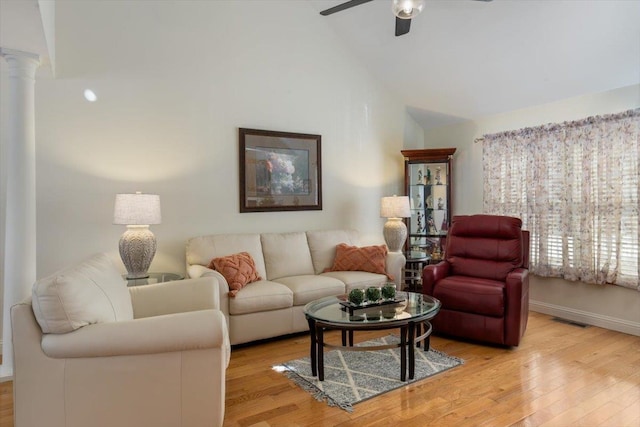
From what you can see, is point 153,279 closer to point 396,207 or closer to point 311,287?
point 311,287

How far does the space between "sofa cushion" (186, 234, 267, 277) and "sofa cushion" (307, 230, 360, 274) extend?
1.96ft

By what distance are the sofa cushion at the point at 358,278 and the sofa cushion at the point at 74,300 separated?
216 cm

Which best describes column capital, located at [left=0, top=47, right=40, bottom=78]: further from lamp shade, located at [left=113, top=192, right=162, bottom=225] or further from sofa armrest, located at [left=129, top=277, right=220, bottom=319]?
sofa armrest, located at [left=129, top=277, right=220, bottom=319]

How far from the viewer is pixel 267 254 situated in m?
4.02

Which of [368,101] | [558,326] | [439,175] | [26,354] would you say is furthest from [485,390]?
[368,101]

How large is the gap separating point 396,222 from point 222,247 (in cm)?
196

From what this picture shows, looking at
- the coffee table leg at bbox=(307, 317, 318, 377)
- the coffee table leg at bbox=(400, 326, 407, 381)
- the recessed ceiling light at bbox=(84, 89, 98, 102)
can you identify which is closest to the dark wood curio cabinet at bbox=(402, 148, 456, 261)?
the coffee table leg at bbox=(400, 326, 407, 381)

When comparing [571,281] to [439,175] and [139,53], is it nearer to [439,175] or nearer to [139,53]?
[439,175]

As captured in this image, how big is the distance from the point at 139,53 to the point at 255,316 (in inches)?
101

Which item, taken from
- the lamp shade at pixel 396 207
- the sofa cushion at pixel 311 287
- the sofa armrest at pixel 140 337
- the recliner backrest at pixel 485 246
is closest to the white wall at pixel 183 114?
the lamp shade at pixel 396 207

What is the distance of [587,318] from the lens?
387 cm

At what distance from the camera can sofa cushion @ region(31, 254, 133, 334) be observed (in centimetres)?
166

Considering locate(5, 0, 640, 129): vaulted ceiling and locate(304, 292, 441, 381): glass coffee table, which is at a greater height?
locate(5, 0, 640, 129): vaulted ceiling

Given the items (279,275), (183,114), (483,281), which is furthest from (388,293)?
(183,114)
